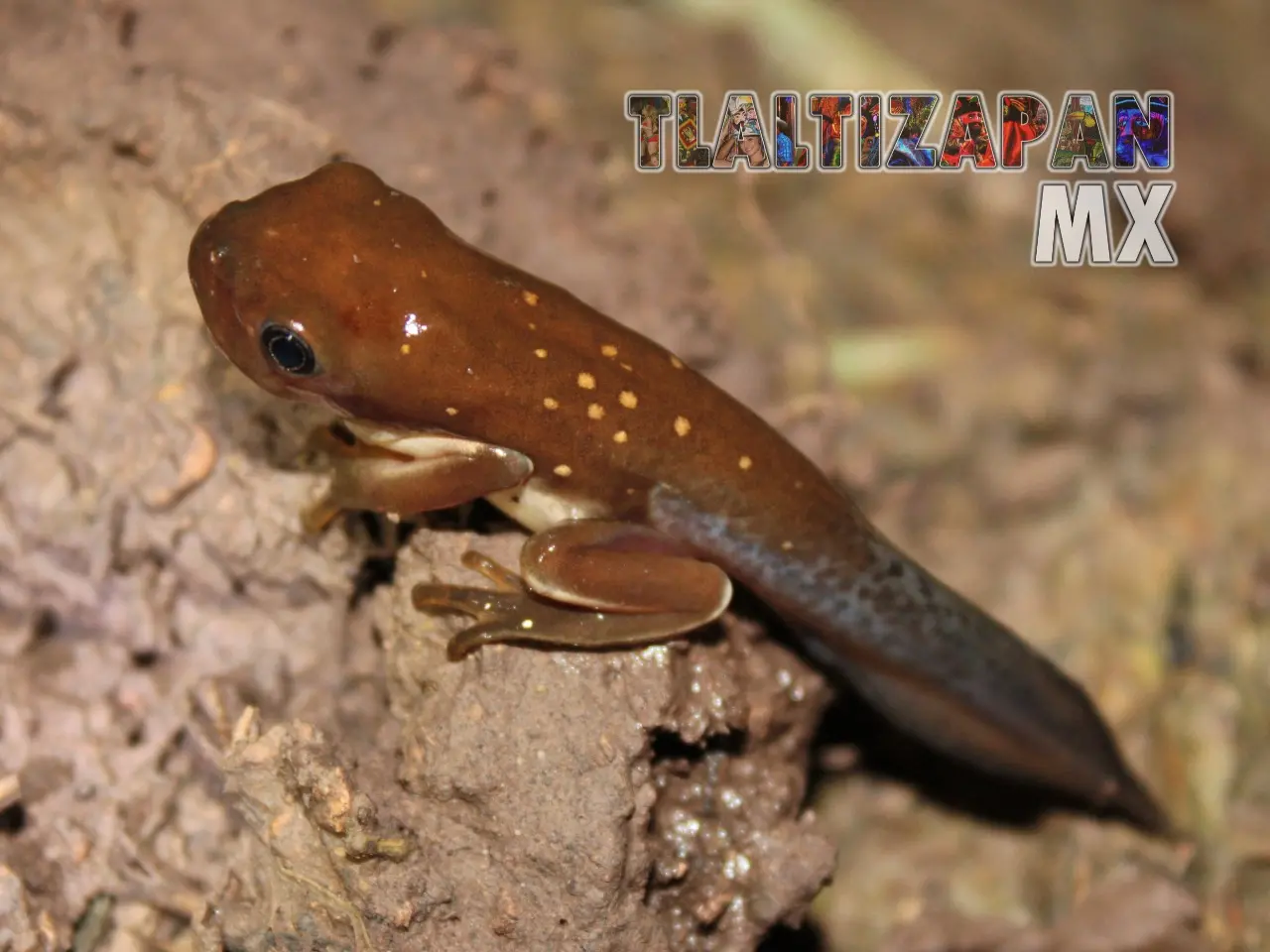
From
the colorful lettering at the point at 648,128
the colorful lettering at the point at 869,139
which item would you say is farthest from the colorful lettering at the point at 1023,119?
the colorful lettering at the point at 648,128

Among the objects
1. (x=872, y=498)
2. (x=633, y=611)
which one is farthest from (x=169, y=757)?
(x=872, y=498)

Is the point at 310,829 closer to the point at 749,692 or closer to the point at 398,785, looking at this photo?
the point at 398,785

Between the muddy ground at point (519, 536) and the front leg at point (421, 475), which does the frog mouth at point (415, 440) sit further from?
the muddy ground at point (519, 536)

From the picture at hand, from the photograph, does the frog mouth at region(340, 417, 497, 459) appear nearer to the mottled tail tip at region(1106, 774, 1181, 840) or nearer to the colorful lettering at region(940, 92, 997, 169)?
the mottled tail tip at region(1106, 774, 1181, 840)

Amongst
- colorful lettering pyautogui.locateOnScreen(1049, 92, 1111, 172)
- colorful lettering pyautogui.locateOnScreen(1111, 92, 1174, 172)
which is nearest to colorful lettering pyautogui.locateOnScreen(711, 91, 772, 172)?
colorful lettering pyautogui.locateOnScreen(1049, 92, 1111, 172)

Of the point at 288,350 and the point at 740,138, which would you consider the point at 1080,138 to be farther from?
the point at 288,350

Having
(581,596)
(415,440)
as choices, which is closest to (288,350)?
(415,440)
